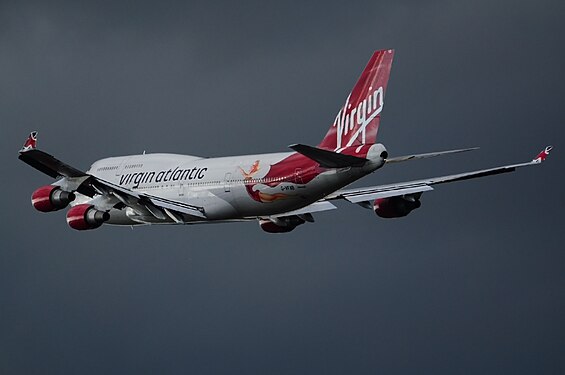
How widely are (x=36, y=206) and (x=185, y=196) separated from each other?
891 centimetres

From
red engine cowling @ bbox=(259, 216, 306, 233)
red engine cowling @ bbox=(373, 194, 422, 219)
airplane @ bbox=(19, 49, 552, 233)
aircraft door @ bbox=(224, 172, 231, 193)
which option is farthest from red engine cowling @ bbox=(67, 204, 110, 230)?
red engine cowling @ bbox=(373, 194, 422, 219)

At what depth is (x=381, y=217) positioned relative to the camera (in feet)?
271

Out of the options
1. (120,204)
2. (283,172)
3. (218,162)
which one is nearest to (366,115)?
(283,172)

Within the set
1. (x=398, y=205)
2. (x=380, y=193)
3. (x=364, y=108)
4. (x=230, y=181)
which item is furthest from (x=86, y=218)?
(x=398, y=205)

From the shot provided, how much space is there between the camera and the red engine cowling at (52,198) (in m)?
81.0

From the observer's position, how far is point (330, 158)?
74.5 m

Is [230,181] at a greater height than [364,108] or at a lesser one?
lesser

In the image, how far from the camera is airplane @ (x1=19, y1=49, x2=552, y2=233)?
7669 centimetres

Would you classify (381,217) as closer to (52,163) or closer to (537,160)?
(537,160)

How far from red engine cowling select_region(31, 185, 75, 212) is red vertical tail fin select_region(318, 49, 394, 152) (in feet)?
51.5

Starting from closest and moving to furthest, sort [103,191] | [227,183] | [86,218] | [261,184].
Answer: [261,184]
[103,191]
[227,183]
[86,218]

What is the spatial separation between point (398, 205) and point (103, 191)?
17.4 metres

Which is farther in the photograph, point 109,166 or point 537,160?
point 109,166

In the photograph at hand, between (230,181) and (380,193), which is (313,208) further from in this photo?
(230,181)
